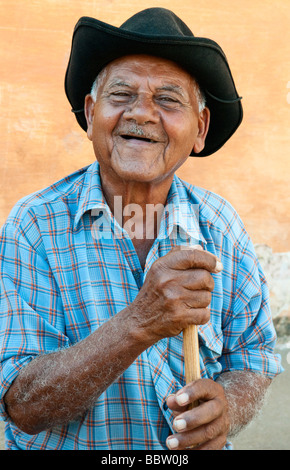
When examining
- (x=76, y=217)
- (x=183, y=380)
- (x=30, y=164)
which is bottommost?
(x=183, y=380)

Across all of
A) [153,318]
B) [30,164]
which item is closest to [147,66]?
[153,318]

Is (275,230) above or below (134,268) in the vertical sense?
above

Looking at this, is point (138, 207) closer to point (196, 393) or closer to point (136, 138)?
point (136, 138)

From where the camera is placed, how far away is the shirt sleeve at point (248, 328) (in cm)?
250

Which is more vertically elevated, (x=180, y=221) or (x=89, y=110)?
(x=89, y=110)

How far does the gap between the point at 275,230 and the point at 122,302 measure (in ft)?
11.2

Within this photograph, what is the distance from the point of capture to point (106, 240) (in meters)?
2.35

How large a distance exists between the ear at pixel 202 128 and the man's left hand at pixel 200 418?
1.09 meters

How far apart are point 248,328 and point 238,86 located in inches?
128

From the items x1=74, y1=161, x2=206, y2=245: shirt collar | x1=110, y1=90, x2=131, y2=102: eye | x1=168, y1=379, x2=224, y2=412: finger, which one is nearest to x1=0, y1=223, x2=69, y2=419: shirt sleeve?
A: x1=74, y1=161, x2=206, y2=245: shirt collar

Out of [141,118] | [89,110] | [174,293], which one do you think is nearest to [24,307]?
[174,293]

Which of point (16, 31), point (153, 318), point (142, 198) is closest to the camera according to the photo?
point (153, 318)

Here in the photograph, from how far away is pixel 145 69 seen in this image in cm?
231
